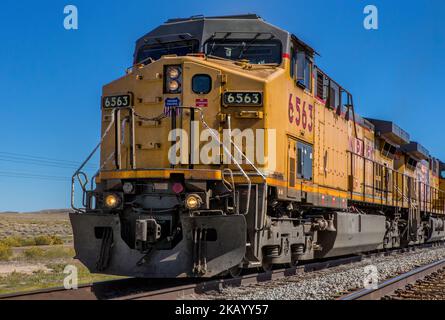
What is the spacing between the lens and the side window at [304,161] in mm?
9883

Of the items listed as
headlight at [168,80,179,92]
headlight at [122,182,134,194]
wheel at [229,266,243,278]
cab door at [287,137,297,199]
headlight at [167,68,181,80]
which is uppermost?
headlight at [167,68,181,80]

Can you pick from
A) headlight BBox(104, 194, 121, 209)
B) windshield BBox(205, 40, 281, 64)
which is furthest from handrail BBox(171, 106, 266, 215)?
headlight BBox(104, 194, 121, 209)

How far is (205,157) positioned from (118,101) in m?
1.79

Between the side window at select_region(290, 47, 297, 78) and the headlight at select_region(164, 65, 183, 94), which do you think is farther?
the side window at select_region(290, 47, 297, 78)

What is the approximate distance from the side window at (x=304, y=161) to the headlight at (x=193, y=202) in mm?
2545

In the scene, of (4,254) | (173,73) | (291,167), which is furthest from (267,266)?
(4,254)

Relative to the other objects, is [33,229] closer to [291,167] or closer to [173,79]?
[291,167]

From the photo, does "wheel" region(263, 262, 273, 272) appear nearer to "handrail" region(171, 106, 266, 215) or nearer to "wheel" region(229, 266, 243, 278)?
"wheel" region(229, 266, 243, 278)

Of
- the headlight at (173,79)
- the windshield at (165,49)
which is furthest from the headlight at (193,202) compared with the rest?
the windshield at (165,49)

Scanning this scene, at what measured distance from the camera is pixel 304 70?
404 inches

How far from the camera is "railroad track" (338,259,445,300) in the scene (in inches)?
296

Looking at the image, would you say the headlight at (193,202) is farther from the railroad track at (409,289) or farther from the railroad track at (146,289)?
the railroad track at (409,289)

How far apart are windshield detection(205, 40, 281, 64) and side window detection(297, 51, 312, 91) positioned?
810 millimetres
